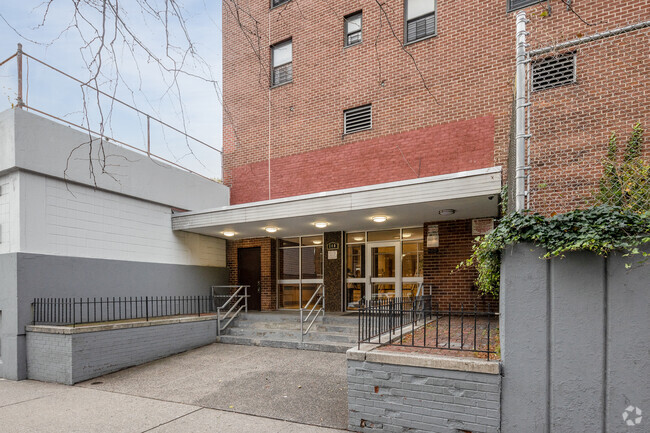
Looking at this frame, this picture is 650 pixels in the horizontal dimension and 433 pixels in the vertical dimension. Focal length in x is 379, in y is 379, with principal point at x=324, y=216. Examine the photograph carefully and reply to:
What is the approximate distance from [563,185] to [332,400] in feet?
17.3

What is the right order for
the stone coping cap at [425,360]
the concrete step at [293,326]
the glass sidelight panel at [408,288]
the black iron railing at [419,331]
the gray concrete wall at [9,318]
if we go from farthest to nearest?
the glass sidelight panel at [408,288], the concrete step at [293,326], the gray concrete wall at [9,318], the black iron railing at [419,331], the stone coping cap at [425,360]

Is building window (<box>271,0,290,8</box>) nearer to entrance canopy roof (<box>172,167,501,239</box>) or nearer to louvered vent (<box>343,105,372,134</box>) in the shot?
louvered vent (<box>343,105,372,134</box>)

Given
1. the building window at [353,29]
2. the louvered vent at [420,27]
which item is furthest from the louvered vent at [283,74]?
the louvered vent at [420,27]

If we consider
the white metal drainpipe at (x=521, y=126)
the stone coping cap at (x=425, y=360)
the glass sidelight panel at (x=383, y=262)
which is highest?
the white metal drainpipe at (x=521, y=126)

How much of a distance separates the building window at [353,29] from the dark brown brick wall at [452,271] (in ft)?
20.2

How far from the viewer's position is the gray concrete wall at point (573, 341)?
349 centimetres

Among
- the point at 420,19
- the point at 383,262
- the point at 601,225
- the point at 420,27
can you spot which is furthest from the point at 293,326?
the point at 420,19

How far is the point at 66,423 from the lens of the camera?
519 cm

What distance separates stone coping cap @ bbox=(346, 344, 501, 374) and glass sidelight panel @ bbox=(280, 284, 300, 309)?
804 cm

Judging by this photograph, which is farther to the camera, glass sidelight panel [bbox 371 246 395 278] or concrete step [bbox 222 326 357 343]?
glass sidelight panel [bbox 371 246 395 278]

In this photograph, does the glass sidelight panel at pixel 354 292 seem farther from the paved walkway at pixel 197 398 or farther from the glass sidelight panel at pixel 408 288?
the paved walkway at pixel 197 398

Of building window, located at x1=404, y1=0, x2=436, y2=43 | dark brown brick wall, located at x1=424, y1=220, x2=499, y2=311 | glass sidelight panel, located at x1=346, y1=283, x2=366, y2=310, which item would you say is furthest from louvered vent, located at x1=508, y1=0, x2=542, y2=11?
glass sidelight panel, located at x1=346, y1=283, x2=366, y2=310

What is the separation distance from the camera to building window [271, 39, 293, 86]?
1283 centimetres

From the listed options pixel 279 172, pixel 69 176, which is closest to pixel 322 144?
pixel 279 172
